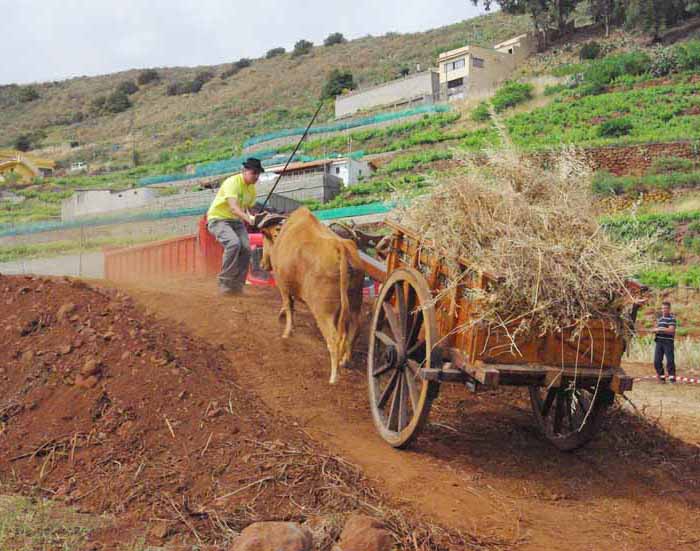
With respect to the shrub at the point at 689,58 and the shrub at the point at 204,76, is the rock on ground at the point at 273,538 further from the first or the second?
the shrub at the point at 204,76

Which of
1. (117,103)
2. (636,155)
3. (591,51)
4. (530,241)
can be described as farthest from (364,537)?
(117,103)

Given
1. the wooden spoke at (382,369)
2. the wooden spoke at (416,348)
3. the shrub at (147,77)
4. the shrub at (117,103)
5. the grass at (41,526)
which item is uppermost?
the shrub at (147,77)

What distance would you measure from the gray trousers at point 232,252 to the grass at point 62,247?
18669mm

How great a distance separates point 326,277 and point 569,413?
2772 millimetres

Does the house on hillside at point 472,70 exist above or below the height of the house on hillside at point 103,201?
above

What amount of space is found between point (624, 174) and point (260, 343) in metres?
28.7

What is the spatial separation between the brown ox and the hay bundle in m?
1.61

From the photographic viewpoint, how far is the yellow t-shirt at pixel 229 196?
10086 millimetres

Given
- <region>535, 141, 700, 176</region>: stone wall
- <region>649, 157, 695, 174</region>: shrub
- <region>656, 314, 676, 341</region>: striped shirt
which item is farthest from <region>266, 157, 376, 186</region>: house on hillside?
<region>656, 314, 676, 341</region>: striped shirt

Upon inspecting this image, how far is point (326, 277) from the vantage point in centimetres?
793

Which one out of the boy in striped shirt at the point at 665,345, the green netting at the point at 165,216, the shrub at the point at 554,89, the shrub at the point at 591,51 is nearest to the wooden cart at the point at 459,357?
the boy in striped shirt at the point at 665,345

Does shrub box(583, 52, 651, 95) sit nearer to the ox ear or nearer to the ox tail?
the ox ear

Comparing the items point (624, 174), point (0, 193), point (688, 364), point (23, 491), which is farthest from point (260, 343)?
point (0, 193)

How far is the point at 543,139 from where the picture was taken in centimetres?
4012
